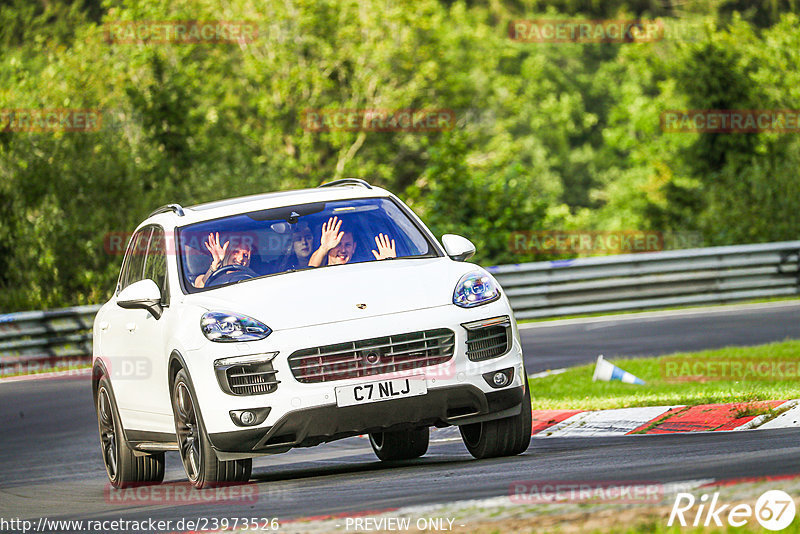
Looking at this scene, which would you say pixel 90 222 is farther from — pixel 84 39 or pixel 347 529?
pixel 347 529

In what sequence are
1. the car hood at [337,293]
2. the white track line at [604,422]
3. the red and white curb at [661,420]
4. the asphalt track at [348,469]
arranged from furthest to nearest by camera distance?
the white track line at [604,422] < the red and white curb at [661,420] < the car hood at [337,293] < the asphalt track at [348,469]

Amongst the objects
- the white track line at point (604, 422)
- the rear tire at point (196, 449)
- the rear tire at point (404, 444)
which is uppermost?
the rear tire at point (196, 449)

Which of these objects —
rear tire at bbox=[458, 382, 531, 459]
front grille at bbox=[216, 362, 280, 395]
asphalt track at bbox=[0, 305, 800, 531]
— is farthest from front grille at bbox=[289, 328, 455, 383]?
rear tire at bbox=[458, 382, 531, 459]

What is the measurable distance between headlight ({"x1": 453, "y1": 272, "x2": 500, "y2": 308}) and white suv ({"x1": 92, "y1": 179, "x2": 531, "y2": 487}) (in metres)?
0.01

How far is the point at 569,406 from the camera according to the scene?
36.7 ft

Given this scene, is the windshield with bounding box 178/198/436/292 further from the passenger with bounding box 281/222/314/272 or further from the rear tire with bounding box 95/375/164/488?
the rear tire with bounding box 95/375/164/488

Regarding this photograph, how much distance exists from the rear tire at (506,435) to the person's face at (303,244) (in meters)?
1.51

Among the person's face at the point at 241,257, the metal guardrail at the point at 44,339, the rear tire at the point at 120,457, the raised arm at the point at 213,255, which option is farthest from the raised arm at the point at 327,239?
the metal guardrail at the point at 44,339

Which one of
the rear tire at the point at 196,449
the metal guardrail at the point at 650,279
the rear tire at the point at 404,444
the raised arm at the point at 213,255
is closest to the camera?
the rear tire at the point at 196,449

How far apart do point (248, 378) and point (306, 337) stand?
0.39 meters

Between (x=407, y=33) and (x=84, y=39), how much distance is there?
1106 centimetres

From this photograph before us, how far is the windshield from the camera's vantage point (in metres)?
8.11

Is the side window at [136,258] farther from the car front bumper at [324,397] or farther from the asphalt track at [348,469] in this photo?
the car front bumper at [324,397]

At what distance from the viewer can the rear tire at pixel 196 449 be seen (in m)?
7.39
